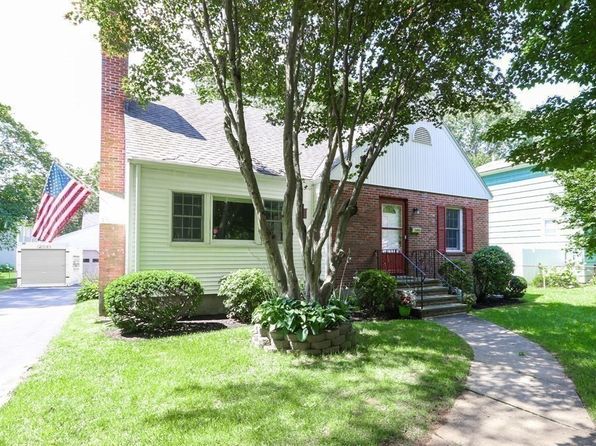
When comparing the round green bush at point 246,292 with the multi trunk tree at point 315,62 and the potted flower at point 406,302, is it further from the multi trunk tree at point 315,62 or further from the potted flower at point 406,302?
the potted flower at point 406,302

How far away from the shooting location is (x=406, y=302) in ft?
27.6

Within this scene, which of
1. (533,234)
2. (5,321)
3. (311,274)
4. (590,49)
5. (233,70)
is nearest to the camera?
(590,49)

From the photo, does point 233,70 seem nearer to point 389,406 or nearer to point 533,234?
point 389,406

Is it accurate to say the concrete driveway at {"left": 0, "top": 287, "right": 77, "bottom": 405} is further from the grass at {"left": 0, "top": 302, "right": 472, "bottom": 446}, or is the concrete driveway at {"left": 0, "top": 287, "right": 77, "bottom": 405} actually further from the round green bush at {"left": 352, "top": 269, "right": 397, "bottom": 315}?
the round green bush at {"left": 352, "top": 269, "right": 397, "bottom": 315}

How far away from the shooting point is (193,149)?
878cm

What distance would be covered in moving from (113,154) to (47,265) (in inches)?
511

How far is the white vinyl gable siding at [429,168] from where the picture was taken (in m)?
10.6

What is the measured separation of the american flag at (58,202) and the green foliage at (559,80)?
8625 mm

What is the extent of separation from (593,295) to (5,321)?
15380 mm

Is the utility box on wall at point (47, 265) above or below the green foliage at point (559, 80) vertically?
below

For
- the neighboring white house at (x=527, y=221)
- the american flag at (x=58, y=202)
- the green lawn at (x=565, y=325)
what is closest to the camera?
the green lawn at (x=565, y=325)

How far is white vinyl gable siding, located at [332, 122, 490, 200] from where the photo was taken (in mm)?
10641

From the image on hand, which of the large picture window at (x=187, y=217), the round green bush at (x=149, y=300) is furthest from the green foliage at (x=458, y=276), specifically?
the round green bush at (x=149, y=300)

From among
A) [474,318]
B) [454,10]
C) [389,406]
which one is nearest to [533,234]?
[474,318]
